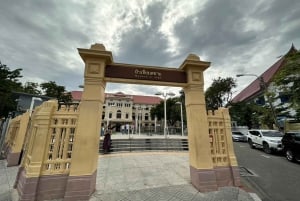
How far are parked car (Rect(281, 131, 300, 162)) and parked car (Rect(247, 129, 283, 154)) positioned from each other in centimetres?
116

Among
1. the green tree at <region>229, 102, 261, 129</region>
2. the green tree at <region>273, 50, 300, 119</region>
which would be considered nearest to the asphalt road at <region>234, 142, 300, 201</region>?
the green tree at <region>273, 50, 300, 119</region>

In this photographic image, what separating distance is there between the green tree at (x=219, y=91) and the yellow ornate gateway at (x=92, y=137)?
2364 cm

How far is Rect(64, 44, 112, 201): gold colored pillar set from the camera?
3277 mm

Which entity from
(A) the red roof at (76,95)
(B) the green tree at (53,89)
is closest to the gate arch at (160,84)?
(B) the green tree at (53,89)

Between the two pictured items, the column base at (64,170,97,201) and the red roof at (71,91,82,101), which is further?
the red roof at (71,91,82,101)

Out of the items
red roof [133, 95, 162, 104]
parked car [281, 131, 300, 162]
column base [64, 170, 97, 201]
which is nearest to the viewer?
column base [64, 170, 97, 201]

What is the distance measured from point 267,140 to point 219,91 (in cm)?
1724

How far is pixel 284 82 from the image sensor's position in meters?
11.7

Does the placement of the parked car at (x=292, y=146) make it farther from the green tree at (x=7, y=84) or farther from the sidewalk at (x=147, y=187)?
the green tree at (x=7, y=84)

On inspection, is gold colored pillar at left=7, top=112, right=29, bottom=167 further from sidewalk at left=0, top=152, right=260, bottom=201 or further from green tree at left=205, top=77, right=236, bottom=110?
green tree at left=205, top=77, right=236, bottom=110

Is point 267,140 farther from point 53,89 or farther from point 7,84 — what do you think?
point 53,89

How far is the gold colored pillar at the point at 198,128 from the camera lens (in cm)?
388

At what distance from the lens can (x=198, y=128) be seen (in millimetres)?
4105

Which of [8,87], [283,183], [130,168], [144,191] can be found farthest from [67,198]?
[8,87]
